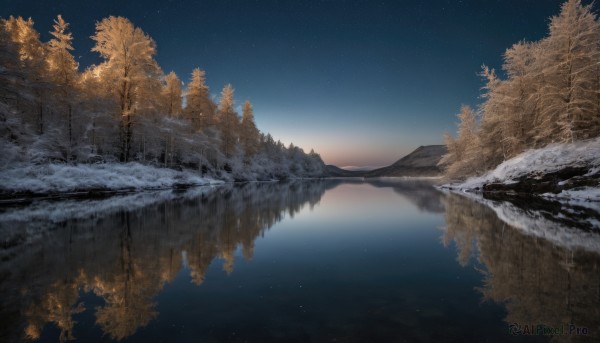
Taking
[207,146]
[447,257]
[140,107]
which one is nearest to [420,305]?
[447,257]

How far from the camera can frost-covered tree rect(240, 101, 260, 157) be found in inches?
2410

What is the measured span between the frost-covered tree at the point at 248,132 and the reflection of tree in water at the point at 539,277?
54.8 metres

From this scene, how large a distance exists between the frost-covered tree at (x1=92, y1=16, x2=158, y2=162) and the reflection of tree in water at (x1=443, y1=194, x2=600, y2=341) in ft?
96.5

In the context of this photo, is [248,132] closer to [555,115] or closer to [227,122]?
[227,122]

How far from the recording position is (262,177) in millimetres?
68312

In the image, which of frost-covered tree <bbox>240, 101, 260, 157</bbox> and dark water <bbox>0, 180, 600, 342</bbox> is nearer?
dark water <bbox>0, 180, 600, 342</bbox>

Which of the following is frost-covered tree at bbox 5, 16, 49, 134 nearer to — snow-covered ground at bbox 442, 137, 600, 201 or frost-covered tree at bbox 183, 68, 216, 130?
frost-covered tree at bbox 183, 68, 216, 130

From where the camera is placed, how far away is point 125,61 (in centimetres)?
2827

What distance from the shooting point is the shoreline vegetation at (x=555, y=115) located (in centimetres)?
2080

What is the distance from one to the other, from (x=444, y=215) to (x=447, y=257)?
7.78 meters

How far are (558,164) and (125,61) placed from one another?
119ft

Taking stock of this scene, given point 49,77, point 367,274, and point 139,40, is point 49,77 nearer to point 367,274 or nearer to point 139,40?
point 139,40

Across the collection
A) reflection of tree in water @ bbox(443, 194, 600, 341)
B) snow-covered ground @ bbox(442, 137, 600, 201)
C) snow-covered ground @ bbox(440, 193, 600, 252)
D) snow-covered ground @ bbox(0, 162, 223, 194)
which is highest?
snow-covered ground @ bbox(442, 137, 600, 201)

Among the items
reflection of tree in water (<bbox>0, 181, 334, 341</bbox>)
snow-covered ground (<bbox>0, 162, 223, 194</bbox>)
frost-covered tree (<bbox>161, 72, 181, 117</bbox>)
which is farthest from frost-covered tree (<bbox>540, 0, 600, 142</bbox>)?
frost-covered tree (<bbox>161, 72, 181, 117</bbox>)
